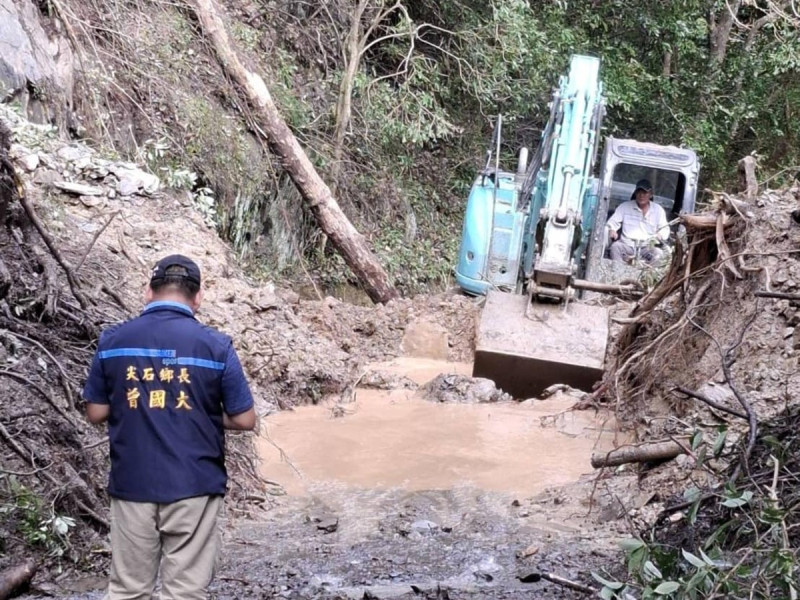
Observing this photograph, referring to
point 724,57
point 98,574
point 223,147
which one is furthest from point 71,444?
point 724,57

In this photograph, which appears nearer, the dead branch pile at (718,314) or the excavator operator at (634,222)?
the dead branch pile at (718,314)

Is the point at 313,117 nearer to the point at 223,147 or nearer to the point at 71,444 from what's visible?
the point at 223,147

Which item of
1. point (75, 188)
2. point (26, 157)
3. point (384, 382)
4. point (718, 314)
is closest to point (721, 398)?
point (718, 314)

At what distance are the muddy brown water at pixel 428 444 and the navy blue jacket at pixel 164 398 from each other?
2929 mm

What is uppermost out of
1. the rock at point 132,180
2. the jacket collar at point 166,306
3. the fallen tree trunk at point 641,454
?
the rock at point 132,180

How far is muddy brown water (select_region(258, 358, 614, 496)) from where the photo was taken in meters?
6.37

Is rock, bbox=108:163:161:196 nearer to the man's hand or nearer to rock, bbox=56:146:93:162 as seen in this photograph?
rock, bbox=56:146:93:162

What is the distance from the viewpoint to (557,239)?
29.6ft

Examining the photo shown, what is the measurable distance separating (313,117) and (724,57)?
33.2ft

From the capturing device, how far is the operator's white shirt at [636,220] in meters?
10.4

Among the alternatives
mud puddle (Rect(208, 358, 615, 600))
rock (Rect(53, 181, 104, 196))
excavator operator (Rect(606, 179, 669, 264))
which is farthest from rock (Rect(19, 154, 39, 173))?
excavator operator (Rect(606, 179, 669, 264))

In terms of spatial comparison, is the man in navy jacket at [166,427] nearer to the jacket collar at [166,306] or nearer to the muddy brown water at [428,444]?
the jacket collar at [166,306]

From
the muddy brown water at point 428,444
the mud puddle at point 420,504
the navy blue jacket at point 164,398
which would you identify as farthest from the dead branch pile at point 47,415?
the navy blue jacket at point 164,398

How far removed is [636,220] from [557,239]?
1881 millimetres
